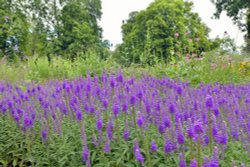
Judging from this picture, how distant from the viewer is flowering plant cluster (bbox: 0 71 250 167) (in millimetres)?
2625

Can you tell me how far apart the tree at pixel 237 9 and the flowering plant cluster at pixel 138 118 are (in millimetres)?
26475

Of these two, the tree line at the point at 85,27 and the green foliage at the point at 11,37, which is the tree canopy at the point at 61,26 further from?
the green foliage at the point at 11,37

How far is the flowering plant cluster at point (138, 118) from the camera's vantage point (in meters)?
2.62

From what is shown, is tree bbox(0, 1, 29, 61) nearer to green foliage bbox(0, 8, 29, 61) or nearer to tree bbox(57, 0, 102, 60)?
green foliage bbox(0, 8, 29, 61)

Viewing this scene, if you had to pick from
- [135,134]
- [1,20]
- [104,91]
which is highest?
[1,20]

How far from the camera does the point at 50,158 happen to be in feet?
11.0

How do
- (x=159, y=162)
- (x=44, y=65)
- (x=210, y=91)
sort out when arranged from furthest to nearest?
1. (x=44, y=65)
2. (x=210, y=91)
3. (x=159, y=162)

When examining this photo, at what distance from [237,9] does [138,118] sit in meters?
29.6

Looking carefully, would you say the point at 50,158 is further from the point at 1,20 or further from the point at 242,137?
the point at 1,20

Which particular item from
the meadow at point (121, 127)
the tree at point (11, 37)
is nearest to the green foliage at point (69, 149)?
the meadow at point (121, 127)

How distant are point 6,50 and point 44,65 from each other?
13.6 m

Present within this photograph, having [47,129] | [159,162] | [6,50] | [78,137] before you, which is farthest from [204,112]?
[6,50]

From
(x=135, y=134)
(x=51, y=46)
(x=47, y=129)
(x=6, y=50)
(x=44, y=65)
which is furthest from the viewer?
(x=51, y=46)

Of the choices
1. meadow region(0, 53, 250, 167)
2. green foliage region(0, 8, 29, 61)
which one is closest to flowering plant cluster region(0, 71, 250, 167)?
meadow region(0, 53, 250, 167)
